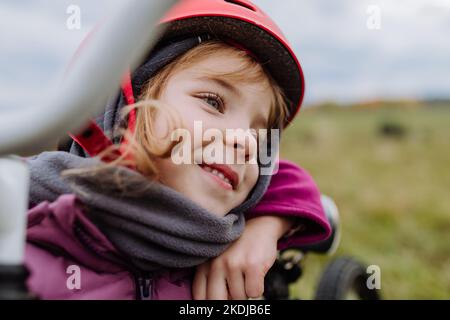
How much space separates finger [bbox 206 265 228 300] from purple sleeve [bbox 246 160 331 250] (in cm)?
20

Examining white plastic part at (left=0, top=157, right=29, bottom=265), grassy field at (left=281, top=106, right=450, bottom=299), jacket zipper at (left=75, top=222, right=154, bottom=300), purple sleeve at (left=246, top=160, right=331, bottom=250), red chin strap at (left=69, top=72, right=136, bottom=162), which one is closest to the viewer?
white plastic part at (left=0, top=157, right=29, bottom=265)

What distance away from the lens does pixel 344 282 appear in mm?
1528

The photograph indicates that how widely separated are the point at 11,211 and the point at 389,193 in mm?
2981

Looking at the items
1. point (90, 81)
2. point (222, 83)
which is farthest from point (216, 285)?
point (90, 81)

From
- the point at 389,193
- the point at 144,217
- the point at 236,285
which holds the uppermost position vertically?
the point at 144,217

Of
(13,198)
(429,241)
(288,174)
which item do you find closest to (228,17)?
(288,174)

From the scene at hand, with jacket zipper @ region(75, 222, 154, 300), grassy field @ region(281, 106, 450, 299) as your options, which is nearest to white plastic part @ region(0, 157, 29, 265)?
jacket zipper @ region(75, 222, 154, 300)

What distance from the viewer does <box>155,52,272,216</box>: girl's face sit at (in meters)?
1.03

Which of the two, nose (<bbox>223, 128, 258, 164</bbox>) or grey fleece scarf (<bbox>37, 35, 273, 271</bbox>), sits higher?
nose (<bbox>223, 128, 258, 164</bbox>)

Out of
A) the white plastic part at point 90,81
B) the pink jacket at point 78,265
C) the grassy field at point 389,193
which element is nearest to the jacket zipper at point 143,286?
the pink jacket at point 78,265

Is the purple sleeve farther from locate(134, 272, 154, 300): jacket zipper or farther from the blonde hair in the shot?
locate(134, 272, 154, 300): jacket zipper

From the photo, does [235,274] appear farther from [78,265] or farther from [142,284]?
[78,265]

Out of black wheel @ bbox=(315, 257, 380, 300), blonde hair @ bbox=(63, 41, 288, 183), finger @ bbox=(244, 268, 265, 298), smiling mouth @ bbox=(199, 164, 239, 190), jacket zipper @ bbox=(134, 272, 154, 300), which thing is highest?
blonde hair @ bbox=(63, 41, 288, 183)

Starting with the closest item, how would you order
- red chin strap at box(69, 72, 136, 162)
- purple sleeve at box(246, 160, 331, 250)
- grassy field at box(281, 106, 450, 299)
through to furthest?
red chin strap at box(69, 72, 136, 162)
purple sleeve at box(246, 160, 331, 250)
grassy field at box(281, 106, 450, 299)
